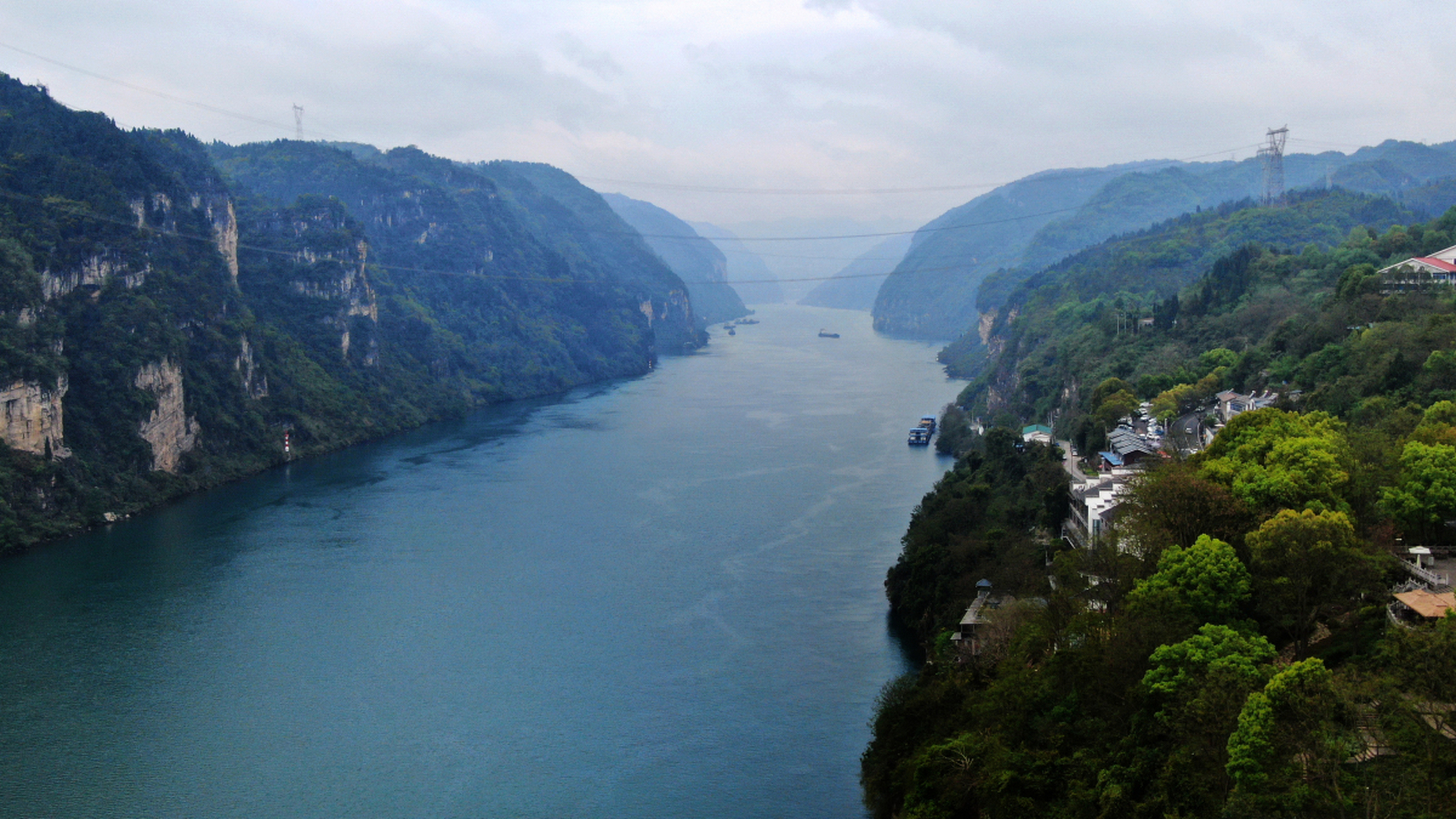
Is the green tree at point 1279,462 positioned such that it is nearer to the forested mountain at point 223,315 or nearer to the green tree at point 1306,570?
the green tree at point 1306,570

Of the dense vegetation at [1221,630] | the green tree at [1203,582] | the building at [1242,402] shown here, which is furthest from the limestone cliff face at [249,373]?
the green tree at [1203,582]

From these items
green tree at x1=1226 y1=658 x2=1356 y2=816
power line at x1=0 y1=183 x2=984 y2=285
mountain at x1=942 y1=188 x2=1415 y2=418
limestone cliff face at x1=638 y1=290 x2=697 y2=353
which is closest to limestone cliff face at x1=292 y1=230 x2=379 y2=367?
power line at x1=0 y1=183 x2=984 y2=285

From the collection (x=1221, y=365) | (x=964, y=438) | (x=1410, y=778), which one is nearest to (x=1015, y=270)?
(x=964, y=438)

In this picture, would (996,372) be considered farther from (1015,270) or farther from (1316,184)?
(1316,184)

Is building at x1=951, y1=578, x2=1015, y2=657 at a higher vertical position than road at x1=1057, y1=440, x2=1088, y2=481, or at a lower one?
lower

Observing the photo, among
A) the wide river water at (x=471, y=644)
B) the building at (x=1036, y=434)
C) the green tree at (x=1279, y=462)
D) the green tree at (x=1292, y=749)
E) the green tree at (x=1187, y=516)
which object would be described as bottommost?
the wide river water at (x=471, y=644)

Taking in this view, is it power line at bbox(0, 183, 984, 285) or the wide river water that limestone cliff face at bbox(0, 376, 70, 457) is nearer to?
the wide river water
